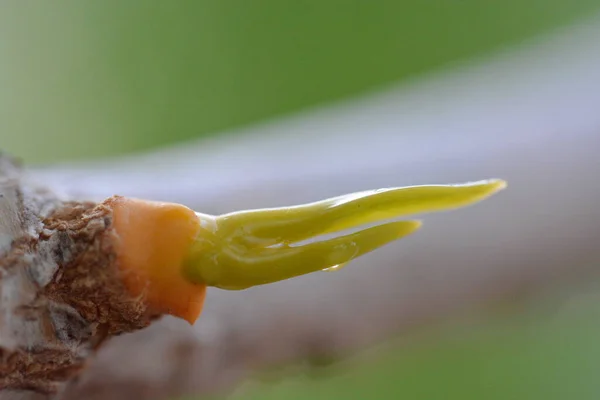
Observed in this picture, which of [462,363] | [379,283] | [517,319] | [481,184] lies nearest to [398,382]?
[462,363]

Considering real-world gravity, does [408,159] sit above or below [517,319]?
above

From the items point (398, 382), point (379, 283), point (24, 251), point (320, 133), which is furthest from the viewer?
point (398, 382)

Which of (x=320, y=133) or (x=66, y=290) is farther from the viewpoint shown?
(x=320, y=133)

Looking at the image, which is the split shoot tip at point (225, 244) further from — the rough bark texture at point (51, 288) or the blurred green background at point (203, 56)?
the blurred green background at point (203, 56)

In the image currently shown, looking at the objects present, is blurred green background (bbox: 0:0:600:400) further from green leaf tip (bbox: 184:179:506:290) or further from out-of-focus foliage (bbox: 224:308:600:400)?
green leaf tip (bbox: 184:179:506:290)

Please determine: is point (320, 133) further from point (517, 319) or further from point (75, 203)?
point (75, 203)

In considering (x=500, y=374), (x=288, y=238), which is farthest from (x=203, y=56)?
(x=288, y=238)

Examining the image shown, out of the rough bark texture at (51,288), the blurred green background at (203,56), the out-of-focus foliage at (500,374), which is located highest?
the blurred green background at (203,56)

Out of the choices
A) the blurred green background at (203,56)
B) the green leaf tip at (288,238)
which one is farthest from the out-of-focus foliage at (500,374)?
the green leaf tip at (288,238)
